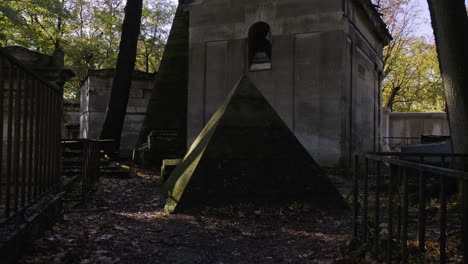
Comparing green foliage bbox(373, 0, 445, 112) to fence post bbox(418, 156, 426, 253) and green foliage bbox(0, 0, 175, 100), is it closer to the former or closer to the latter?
green foliage bbox(0, 0, 175, 100)

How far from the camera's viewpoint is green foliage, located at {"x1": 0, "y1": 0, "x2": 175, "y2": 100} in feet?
69.5

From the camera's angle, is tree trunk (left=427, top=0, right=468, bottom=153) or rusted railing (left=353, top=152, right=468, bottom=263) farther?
tree trunk (left=427, top=0, right=468, bottom=153)

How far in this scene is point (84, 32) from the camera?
28.7 meters

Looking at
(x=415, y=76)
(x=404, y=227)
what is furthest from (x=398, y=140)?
(x=404, y=227)

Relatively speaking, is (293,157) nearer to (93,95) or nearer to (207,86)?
(207,86)

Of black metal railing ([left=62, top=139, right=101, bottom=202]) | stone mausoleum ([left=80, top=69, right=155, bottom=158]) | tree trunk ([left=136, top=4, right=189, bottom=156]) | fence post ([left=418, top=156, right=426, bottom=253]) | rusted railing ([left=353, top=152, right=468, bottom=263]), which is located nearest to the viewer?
rusted railing ([left=353, top=152, right=468, bottom=263])

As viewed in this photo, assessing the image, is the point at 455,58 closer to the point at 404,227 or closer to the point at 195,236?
the point at 404,227

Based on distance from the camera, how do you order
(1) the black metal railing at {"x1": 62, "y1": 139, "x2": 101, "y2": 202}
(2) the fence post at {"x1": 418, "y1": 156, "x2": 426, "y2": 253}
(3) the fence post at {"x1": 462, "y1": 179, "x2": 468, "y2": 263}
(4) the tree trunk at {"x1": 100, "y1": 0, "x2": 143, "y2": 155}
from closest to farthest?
(3) the fence post at {"x1": 462, "y1": 179, "x2": 468, "y2": 263}, (2) the fence post at {"x1": 418, "y1": 156, "x2": 426, "y2": 253}, (1) the black metal railing at {"x1": 62, "y1": 139, "x2": 101, "y2": 202}, (4) the tree trunk at {"x1": 100, "y1": 0, "x2": 143, "y2": 155}

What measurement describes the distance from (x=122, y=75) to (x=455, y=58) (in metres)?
10.1

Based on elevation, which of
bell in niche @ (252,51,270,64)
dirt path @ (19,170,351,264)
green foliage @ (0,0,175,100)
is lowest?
dirt path @ (19,170,351,264)

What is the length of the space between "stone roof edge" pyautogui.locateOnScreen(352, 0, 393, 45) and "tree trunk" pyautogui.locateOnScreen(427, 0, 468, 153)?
6908 mm

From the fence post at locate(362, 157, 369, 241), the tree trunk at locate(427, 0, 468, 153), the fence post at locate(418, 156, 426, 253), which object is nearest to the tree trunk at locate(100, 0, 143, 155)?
the tree trunk at locate(427, 0, 468, 153)

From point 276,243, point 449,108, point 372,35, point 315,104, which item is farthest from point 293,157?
point 372,35

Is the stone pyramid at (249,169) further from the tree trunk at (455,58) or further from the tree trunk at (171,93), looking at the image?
the tree trunk at (171,93)
